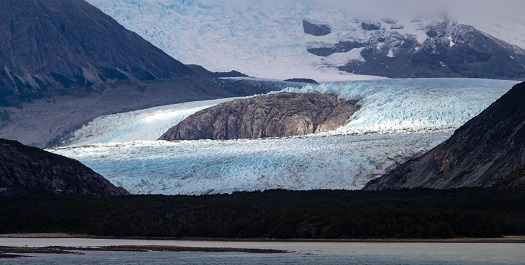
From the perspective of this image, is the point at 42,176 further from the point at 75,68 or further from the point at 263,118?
the point at 75,68

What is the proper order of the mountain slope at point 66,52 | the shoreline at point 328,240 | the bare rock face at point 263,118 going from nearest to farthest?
the shoreline at point 328,240 → the bare rock face at point 263,118 → the mountain slope at point 66,52

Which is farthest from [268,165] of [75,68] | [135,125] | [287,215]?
[75,68]

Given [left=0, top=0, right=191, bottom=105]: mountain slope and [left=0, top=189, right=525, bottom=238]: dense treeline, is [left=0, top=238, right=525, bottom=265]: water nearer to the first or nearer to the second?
→ [left=0, top=189, right=525, bottom=238]: dense treeline

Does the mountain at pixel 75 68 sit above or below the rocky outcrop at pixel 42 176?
above

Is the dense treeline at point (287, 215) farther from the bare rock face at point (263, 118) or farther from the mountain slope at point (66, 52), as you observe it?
the mountain slope at point (66, 52)

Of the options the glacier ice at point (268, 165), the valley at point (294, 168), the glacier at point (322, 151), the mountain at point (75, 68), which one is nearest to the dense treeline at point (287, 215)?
the valley at point (294, 168)

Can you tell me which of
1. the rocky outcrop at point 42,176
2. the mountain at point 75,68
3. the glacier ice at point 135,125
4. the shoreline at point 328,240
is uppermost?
the mountain at point 75,68
